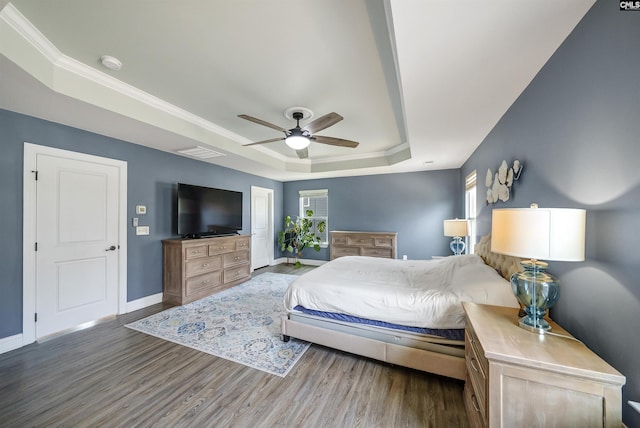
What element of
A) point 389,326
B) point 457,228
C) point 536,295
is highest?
point 457,228

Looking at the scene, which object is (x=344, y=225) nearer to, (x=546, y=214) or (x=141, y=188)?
(x=141, y=188)

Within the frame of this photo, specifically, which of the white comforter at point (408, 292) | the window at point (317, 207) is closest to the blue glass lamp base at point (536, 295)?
the white comforter at point (408, 292)

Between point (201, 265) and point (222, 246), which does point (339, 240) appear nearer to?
point (222, 246)

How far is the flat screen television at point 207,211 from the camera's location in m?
3.89

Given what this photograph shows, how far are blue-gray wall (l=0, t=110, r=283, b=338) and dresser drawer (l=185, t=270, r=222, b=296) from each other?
0.54 meters

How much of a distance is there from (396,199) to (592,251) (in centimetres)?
437

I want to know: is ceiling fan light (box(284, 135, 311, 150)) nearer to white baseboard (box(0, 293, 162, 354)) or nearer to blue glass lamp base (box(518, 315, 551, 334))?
blue glass lamp base (box(518, 315, 551, 334))

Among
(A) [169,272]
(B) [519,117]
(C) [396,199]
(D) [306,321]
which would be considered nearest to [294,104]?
(B) [519,117]

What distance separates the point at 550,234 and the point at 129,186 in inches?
179

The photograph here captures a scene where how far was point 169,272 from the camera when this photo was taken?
3711 millimetres

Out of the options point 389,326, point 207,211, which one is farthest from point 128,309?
point 389,326

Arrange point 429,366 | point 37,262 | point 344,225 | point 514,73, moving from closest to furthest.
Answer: point 514,73
point 429,366
point 37,262
point 344,225

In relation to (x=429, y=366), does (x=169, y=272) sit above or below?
above

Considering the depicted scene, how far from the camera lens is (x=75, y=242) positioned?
9.33ft
